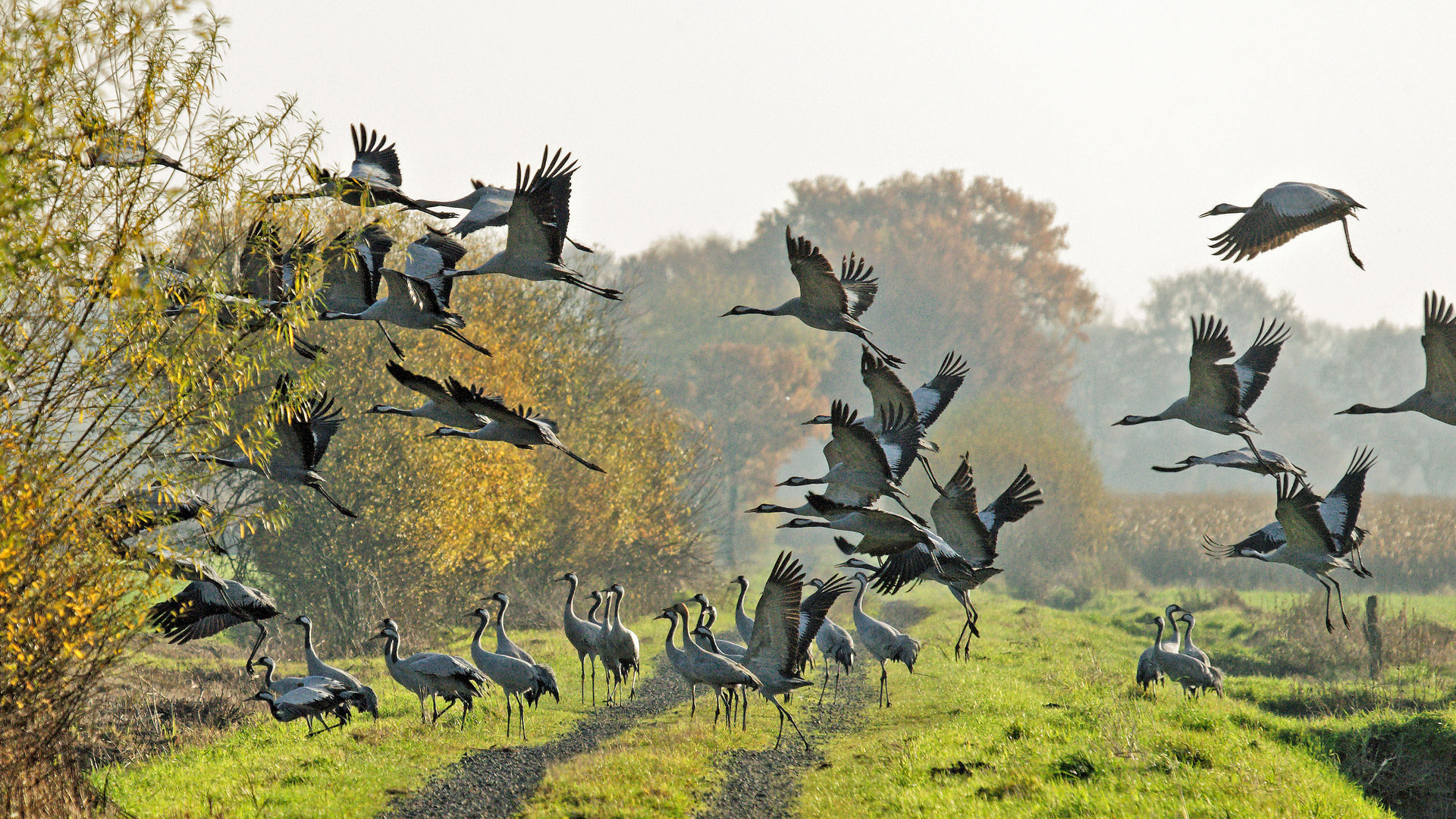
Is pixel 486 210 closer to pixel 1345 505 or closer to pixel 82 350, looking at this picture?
pixel 82 350

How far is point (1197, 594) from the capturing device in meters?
31.6

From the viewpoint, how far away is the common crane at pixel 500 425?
26.7ft

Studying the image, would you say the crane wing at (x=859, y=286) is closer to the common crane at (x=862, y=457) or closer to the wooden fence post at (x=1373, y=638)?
the common crane at (x=862, y=457)

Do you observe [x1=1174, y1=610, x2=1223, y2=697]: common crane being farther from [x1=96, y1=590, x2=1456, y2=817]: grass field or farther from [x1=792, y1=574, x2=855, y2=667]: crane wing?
[x1=792, y1=574, x2=855, y2=667]: crane wing

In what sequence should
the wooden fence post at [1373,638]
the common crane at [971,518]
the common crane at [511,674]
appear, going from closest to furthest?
the common crane at [971,518] < the common crane at [511,674] < the wooden fence post at [1373,638]

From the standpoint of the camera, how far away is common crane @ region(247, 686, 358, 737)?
12.6 metres

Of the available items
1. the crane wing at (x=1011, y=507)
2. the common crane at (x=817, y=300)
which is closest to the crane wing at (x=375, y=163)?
the common crane at (x=817, y=300)

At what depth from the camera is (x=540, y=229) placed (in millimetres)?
8688

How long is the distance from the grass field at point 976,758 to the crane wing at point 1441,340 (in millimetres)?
4414

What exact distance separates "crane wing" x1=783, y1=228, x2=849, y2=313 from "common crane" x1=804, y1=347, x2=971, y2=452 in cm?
67

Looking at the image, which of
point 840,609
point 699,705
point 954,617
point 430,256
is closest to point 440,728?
point 699,705

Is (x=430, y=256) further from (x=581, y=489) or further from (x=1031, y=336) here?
(x=1031, y=336)

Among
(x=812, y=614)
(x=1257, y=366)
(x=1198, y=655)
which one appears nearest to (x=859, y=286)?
(x=812, y=614)

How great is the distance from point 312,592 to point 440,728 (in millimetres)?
10974
